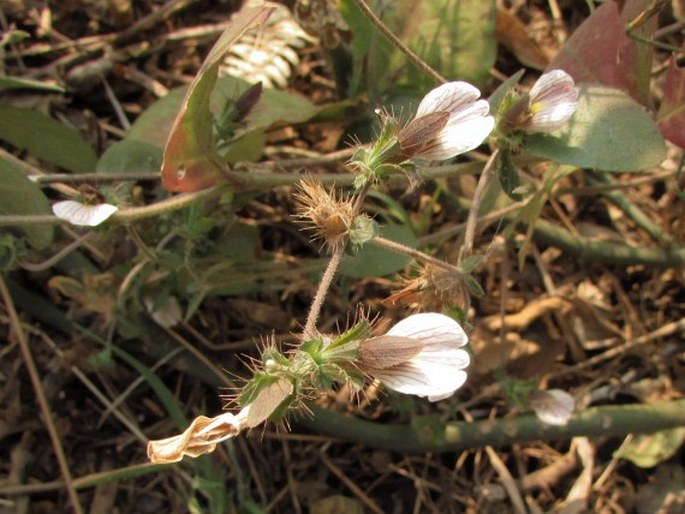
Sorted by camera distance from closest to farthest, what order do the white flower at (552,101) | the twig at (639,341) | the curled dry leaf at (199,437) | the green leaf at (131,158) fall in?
the curled dry leaf at (199,437), the white flower at (552,101), the green leaf at (131,158), the twig at (639,341)

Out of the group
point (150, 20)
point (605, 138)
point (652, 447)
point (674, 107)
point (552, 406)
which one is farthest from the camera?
point (150, 20)

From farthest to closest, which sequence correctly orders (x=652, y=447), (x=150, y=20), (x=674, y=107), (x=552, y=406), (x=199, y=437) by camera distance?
(x=150, y=20)
(x=652, y=447)
(x=552, y=406)
(x=674, y=107)
(x=199, y=437)

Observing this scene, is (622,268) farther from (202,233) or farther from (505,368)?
(202,233)

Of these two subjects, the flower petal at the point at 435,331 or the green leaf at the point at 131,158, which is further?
the green leaf at the point at 131,158

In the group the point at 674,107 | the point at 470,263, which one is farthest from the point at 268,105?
the point at 674,107

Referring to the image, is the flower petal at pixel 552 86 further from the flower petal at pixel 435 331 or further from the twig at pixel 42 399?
the twig at pixel 42 399

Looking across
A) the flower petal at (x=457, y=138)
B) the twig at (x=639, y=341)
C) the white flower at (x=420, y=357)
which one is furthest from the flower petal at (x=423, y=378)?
the twig at (x=639, y=341)

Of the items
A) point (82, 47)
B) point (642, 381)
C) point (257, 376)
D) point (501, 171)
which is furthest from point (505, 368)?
point (82, 47)

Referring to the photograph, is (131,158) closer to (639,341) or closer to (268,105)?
(268,105)
